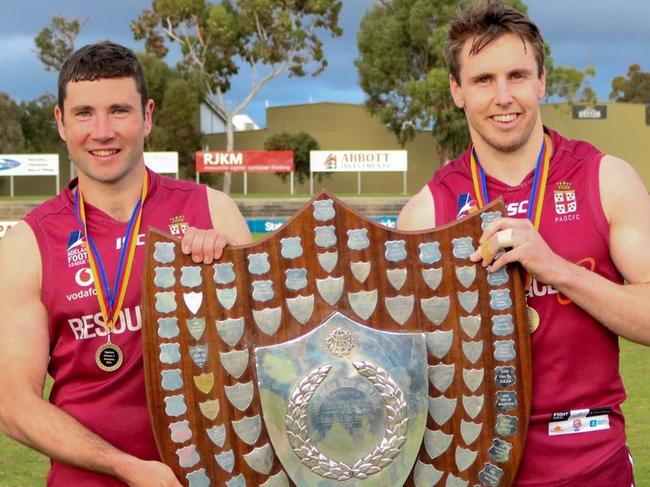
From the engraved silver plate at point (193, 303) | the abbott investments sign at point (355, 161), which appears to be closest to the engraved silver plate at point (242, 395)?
the engraved silver plate at point (193, 303)

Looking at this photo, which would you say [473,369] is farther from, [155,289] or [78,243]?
[78,243]

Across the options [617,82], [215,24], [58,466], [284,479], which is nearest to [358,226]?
[284,479]

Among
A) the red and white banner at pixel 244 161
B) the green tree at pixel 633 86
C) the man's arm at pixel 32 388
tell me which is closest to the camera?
the man's arm at pixel 32 388

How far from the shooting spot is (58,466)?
9.67 feet

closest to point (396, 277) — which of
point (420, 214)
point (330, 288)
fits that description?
point (330, 288)

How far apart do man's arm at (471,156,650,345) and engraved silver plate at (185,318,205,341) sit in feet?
2.49

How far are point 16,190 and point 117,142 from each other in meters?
46.7

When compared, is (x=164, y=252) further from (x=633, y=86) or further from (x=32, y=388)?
(x=633, y=86)

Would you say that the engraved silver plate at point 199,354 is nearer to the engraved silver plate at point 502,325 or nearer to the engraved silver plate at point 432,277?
the engraved silver plate at point 432,277

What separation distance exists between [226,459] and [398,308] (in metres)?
0.61

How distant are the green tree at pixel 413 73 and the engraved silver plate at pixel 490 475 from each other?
44.3 meters

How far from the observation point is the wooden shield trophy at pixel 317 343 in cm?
258

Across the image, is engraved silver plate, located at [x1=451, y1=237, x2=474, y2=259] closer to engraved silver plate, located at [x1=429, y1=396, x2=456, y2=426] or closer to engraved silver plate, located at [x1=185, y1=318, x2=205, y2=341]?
engraved silver plate, located at [x1=429, y1=396, x2=456, y2=426]

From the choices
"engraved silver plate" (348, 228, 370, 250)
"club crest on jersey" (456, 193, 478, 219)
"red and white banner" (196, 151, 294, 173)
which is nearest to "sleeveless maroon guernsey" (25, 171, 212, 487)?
"engraved silver plate" (348, 228, 370, 250)
